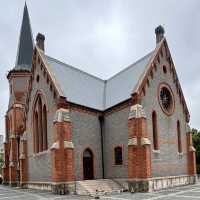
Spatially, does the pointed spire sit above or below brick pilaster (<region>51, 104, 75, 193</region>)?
above

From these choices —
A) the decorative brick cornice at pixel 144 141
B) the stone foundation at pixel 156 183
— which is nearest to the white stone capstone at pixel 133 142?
the decorative brick cornice at pixel 144 141

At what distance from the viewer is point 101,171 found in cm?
3238

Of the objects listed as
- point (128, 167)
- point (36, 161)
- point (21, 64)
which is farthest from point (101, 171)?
point (21, 64)

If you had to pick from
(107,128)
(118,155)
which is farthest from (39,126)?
(118,155)

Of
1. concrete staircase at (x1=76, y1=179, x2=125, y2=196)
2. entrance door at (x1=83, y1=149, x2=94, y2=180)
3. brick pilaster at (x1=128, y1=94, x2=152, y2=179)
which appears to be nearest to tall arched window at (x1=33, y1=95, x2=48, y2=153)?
entrance door at (x1=83, y1=149, x2=94, y2=180)

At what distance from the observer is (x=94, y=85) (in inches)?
1495

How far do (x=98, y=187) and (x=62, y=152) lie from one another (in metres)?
4.79

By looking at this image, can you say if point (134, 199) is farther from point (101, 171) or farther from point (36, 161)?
point (36, 161)

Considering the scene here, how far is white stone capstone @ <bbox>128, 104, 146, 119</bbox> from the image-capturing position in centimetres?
2783

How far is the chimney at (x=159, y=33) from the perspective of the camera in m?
34.9

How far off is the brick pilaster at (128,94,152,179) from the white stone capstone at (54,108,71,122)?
5808mm

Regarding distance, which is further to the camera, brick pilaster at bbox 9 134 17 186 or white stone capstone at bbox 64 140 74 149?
brick pilaster at bbox 9 134 17 186

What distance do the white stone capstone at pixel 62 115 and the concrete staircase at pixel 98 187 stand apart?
233 inches

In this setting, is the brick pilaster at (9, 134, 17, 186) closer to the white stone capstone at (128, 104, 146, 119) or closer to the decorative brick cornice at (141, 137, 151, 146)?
the white stone capstone at (128, 104, 146, 119)
